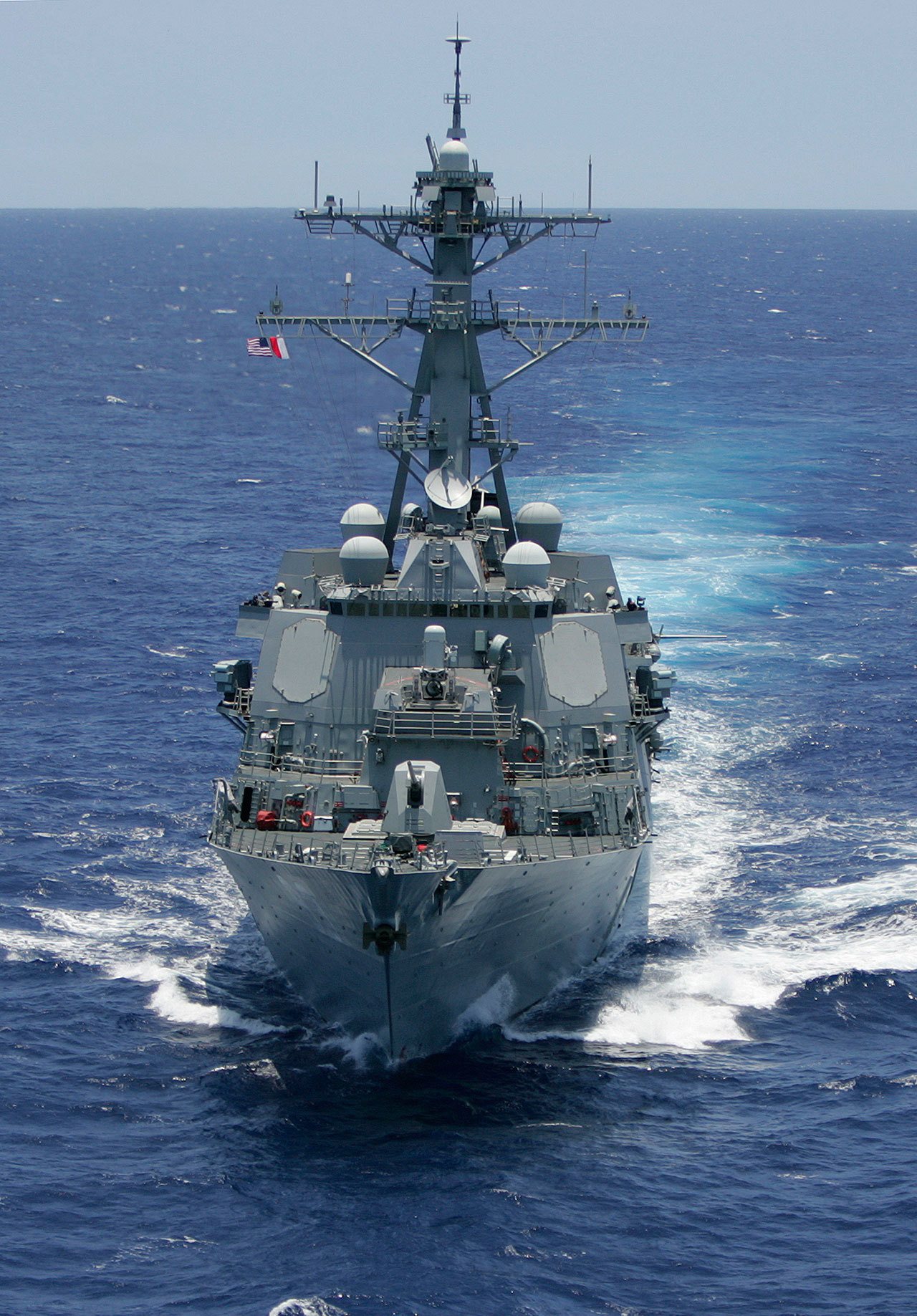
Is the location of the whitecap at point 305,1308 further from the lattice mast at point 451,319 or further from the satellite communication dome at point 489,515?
the satellite communication dome at point 489,515

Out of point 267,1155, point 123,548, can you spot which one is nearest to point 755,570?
point 123,548

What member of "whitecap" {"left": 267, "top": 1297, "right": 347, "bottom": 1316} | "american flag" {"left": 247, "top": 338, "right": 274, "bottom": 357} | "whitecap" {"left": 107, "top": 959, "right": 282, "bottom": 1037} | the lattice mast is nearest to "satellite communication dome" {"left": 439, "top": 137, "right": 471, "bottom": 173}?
the lattice mast

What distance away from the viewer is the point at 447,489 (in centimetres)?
3419

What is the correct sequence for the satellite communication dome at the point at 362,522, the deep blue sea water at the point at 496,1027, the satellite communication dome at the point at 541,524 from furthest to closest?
the satellite communication dome at the point at 541,524, the satellite communication dome at the point at 362,522, the deep blue sea water at the point at 496,1027

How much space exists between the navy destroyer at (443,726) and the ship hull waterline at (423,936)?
50 mm

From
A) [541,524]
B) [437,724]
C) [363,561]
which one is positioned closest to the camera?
[437,724]

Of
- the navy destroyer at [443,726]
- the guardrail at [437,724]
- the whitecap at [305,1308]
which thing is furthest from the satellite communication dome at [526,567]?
the whitecap at [305,1308]

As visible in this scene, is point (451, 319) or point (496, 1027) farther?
point (451, 319)

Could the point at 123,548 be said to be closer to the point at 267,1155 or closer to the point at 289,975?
the point at 289,975

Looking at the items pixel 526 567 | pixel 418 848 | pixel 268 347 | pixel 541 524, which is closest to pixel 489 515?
pixel 541 524

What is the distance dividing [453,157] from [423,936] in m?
16.8

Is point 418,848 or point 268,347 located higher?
point 268,347

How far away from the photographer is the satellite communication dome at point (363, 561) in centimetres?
3250

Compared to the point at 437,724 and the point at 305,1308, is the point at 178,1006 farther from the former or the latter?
the point at 305,1308
